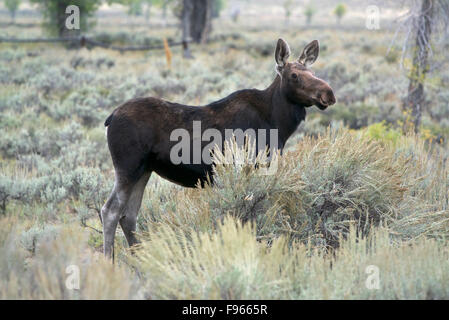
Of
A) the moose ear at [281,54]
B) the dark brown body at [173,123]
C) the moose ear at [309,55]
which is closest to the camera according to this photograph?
the dark brown body at [173,123]

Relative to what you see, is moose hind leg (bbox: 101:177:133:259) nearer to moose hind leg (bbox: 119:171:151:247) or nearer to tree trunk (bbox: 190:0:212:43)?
moose hind leg (bbox: 119:171:151:247)

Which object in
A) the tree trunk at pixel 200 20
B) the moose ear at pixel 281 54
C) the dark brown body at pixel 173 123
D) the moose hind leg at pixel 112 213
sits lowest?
the moose hind leg at pixel 112 213

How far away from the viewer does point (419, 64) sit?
34.6 feet

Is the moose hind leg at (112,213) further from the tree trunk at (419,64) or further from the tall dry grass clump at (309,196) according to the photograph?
the tree trunk at (419,64)

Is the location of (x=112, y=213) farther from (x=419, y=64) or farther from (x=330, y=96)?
(x=419, y=64)

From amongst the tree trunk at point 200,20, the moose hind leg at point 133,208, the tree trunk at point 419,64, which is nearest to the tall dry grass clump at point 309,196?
the moose hind leg at point 133,208

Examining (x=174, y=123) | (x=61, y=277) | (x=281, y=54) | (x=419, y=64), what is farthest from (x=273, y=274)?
(x=419, y=64)

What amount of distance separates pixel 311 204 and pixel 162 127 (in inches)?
64.3

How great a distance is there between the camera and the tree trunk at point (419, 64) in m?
10.4

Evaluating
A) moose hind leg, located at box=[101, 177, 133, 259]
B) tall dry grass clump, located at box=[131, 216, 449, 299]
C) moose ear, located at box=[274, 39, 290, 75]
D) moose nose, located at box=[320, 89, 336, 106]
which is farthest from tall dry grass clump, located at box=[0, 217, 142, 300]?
moose ear, located at box=[274, 39, 290, 75]

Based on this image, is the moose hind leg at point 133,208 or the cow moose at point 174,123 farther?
the moose hind leg at point 133,208

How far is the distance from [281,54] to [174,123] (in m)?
1.37

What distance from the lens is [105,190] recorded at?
718 centimetres
